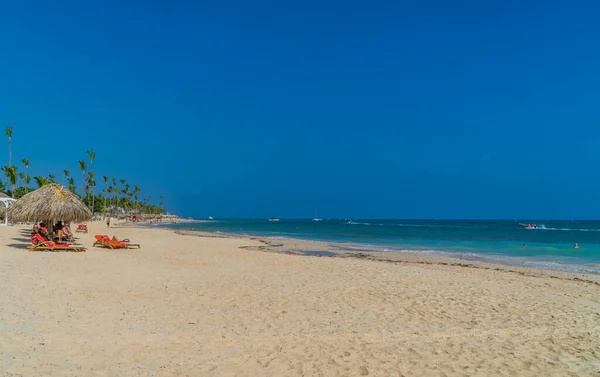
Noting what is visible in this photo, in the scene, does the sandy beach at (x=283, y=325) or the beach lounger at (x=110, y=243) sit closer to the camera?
the sandy beach at (x=283, y=325)

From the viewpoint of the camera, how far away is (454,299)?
32.1 ft

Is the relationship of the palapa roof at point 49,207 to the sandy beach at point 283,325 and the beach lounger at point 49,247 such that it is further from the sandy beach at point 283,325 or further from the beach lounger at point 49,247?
the sandy beach at point 283,325

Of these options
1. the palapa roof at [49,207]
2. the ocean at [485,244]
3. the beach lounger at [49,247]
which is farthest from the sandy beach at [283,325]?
the ocean at [485,244]

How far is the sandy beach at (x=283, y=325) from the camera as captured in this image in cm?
532

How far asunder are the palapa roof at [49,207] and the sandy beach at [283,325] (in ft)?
21.3

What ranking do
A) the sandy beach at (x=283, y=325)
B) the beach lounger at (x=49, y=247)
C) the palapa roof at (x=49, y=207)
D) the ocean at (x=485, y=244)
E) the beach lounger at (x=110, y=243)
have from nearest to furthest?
the sandy beach at (x=283, y=325) < the beach lounger at (x=49, y=247) < the palapa roof at (x=49, y=207) < the beach lounger at (x=110, y=243) < the ocean at (x=485, y=244)

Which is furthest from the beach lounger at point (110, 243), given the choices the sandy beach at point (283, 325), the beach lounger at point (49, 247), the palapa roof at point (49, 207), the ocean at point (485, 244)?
the ocean at point (485, 244)

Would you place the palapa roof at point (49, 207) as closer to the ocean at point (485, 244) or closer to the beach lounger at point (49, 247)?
the beach lounger at point (49, 247)

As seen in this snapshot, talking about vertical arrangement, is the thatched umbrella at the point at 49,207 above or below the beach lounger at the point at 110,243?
above

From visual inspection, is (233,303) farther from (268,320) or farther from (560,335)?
(560,335)

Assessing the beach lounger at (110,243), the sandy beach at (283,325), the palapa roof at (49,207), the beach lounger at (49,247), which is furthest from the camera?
the beach lounger at (110,243)

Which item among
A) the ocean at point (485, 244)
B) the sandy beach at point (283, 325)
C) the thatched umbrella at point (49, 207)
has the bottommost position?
the sandy beach at point (283, 325)

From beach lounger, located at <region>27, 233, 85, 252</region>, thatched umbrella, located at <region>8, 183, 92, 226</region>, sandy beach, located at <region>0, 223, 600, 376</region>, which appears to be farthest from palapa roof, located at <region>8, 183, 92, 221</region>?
sandy beach, located at <region>0, 223, 600, 376</region>

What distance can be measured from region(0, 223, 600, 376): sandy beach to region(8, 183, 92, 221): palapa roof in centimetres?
650
